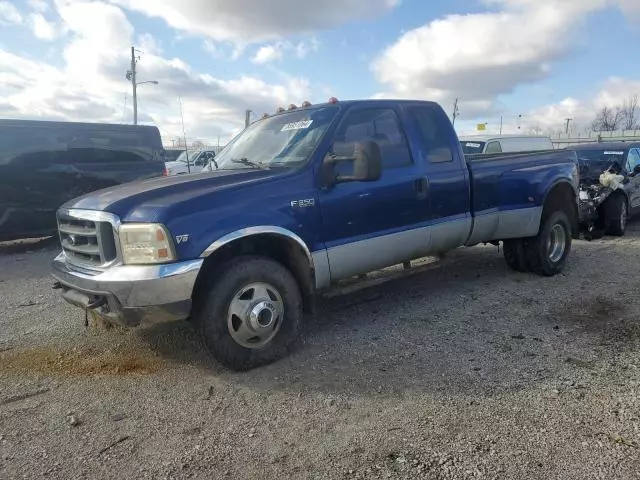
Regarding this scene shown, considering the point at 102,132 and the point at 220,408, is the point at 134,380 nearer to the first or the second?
the point at 220,408

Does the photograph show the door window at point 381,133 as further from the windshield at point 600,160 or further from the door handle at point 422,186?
the windshield at point 600,160

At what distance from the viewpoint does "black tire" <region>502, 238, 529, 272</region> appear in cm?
614

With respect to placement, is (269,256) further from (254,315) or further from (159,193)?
(159,193)

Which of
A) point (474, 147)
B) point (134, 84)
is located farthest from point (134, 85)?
point (474, 147)

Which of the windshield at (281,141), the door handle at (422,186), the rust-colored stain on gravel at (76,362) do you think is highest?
the windshield at (281,141)

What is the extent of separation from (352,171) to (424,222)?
103 centimetres

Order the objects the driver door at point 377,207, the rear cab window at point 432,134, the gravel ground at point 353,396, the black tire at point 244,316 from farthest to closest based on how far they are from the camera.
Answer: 1. the rear cab window at point 432,134
2. the driver door at point 377,207
3. the black tire at point 244,316
4. the gravel ground at point 353,396

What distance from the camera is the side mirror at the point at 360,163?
382cm

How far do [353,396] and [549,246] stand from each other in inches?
156

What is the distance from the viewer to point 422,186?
4723mm

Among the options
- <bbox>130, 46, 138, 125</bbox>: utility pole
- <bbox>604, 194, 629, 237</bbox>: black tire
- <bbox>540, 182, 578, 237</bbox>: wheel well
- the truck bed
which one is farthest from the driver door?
<bbox>130, 46, 138, 125</bbox>: utility pole

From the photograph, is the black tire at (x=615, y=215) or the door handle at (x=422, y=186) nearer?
the door handle at (x=422, y=186)

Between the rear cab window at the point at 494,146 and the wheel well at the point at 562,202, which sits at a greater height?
the rear cab window at the point at 494,146

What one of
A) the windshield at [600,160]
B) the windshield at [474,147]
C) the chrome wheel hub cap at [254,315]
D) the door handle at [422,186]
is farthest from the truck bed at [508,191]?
the windshield at [474,147]
